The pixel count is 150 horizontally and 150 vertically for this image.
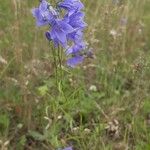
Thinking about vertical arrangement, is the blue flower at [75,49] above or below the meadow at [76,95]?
above

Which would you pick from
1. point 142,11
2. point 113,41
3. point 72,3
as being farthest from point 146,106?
point 142,11

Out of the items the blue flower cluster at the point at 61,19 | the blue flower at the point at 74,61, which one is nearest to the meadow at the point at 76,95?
the blue flower at the point at 74,61

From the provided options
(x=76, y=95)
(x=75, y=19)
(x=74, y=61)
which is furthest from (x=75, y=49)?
(x=75, y=19)

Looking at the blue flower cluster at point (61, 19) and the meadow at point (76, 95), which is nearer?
the blue flower cluster at point (61, 19)

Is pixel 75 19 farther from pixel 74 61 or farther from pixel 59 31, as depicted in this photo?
pixel 74 61

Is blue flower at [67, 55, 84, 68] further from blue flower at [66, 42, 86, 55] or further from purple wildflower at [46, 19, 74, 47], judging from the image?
purple wildflower at [46, 19, 74, 47]

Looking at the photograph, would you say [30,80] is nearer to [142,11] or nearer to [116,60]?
[116,60]

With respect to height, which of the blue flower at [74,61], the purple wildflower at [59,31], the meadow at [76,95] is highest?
the purple wildflower at [59,31]

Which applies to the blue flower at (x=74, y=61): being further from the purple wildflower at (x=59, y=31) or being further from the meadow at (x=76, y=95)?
the purple wildflower at (x=59, y=31)
